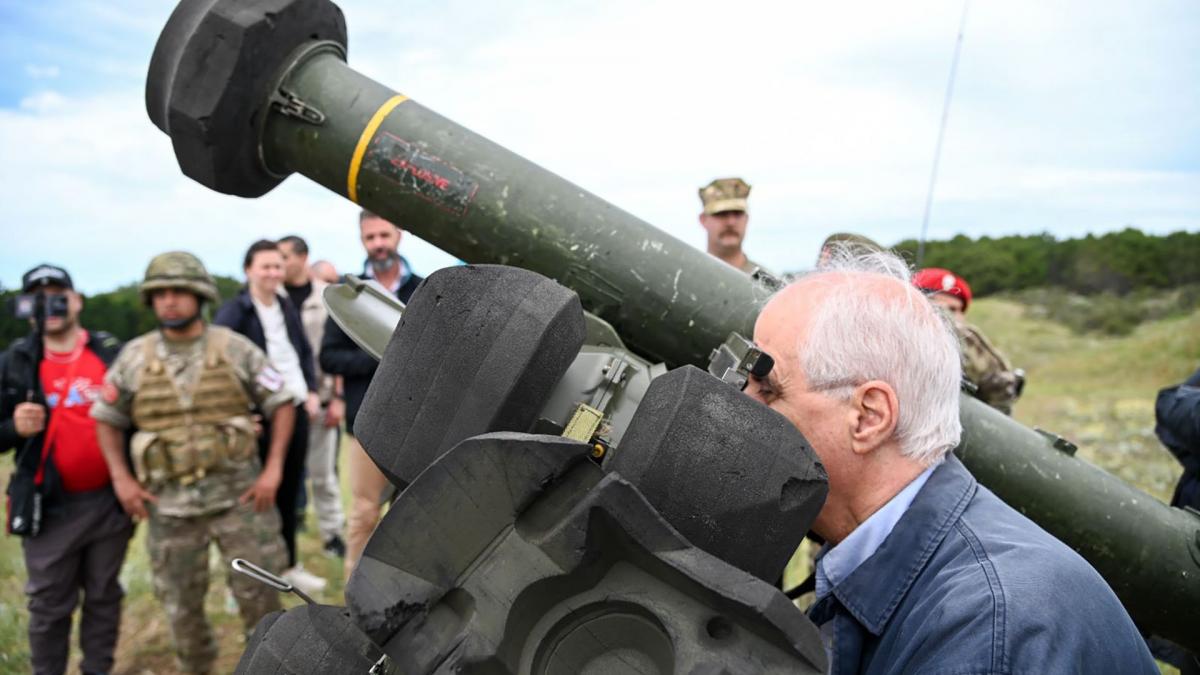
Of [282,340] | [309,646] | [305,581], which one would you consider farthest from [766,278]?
[305,581]

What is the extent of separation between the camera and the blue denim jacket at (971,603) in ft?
4.48

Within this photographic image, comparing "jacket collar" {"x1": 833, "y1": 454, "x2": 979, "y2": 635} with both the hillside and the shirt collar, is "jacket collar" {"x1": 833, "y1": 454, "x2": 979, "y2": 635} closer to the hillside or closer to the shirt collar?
the shirt collar

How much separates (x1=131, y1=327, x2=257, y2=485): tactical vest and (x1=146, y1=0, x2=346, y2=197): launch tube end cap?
7.49ft

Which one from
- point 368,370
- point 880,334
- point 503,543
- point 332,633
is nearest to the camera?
point 503,543

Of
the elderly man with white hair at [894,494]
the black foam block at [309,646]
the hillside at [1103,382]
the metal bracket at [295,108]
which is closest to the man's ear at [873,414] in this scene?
the elderly man with white hair at [894,494]

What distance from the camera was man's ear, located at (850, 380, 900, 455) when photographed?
167cm

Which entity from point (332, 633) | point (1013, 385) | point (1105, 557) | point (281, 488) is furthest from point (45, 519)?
point (1013, 385)

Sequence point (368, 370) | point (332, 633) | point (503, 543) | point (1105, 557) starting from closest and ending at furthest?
point (503, 543)
point (332, 633)
point (1105, 557)
point (368, 370)

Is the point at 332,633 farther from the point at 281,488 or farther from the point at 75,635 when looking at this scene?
the point at 75,635

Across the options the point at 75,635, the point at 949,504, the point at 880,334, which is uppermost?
the point at 880,334

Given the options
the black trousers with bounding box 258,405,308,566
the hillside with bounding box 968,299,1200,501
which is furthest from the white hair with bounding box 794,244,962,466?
the hillside with bounding box 968,299,1200,501

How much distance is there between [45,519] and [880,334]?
15.2 feet

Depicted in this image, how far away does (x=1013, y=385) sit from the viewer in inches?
213

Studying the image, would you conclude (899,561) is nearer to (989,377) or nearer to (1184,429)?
(1184,429)
